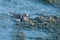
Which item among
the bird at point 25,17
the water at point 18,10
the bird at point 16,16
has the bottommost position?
the water at point 18,10

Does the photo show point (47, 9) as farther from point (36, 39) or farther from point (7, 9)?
point (36, 39)

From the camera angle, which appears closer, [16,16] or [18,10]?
[16,16]

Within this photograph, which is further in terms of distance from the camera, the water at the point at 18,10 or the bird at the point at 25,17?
the bird at the point at 25,17

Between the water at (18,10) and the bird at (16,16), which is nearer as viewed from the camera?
the water at (18,10)

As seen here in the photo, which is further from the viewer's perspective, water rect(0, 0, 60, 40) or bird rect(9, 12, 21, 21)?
bird rect(9, 12, 21, 21)

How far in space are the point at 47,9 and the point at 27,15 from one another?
2.11 ft

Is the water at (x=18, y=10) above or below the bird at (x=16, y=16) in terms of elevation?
below

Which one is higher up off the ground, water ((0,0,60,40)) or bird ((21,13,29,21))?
bird ((21,13,29,21))

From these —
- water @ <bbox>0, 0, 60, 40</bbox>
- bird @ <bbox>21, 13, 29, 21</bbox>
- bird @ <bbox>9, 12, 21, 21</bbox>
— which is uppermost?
bird @ <bbox>21, 13, 29, 21</bbox>

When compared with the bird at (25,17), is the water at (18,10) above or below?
below

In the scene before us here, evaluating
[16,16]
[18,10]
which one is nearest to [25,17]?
[16,16]

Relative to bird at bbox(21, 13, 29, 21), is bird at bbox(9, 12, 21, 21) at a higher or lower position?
lower

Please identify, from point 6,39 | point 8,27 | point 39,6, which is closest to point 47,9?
point 39,6

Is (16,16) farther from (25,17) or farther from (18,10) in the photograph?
(18,10)
